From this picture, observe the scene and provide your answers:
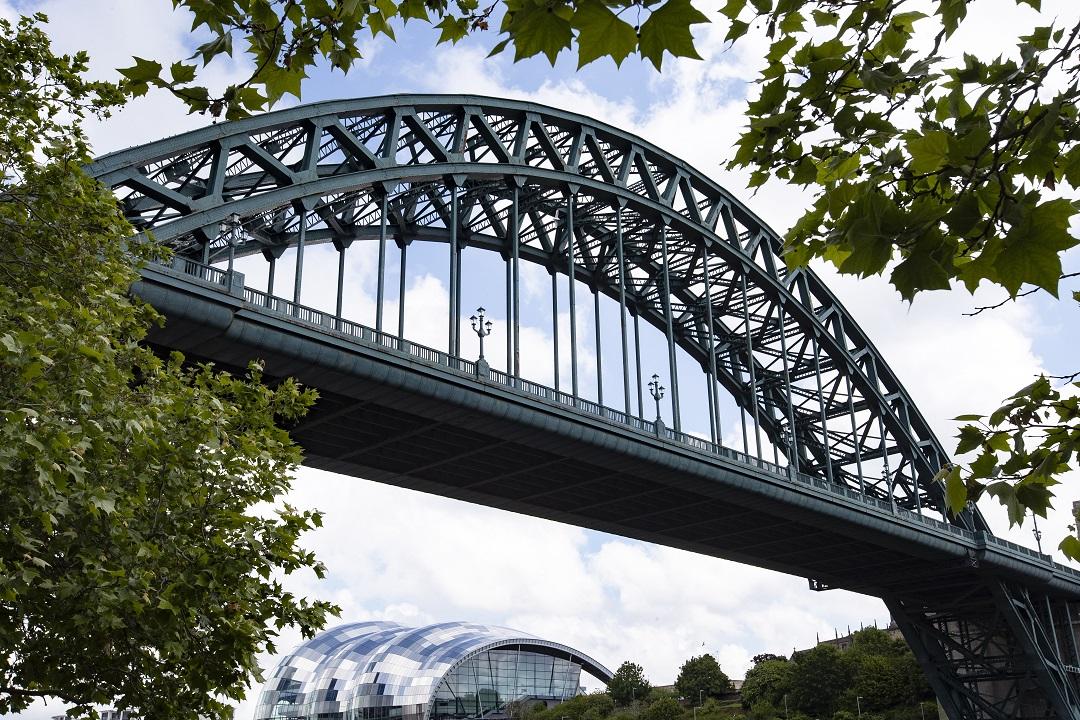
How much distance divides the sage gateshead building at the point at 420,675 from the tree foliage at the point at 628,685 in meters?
22.8

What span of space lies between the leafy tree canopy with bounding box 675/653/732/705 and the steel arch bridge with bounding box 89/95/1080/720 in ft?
87.4

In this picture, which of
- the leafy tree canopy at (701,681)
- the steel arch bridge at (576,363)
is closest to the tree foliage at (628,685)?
the leafy tree canopy at (701,681)

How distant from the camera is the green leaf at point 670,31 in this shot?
4484 millimetres

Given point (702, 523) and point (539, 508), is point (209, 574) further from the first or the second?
point (702, 523)

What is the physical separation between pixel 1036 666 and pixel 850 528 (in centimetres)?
1992

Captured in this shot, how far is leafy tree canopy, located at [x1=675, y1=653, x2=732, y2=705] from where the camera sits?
314 feet

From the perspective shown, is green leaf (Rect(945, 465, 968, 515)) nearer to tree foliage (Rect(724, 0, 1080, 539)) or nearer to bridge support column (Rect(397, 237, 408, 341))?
tree foliage (Rect(724, 0, 1080, 539))

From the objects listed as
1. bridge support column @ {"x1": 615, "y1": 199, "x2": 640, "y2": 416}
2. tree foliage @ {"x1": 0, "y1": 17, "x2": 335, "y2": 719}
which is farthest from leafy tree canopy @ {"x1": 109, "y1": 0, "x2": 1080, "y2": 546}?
bridge support column @ {"x1": 615, "y1": 199, "x2": 640, "y2": 416}

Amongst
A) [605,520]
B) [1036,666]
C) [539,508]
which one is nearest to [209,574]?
[539,508]

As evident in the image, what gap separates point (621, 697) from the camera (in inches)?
3922

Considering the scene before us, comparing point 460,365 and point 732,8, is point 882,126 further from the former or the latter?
point 460,365

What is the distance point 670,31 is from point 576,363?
128 feet

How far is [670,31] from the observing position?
15.0 ft

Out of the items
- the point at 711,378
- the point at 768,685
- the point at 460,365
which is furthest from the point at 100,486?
the point at 768,685
